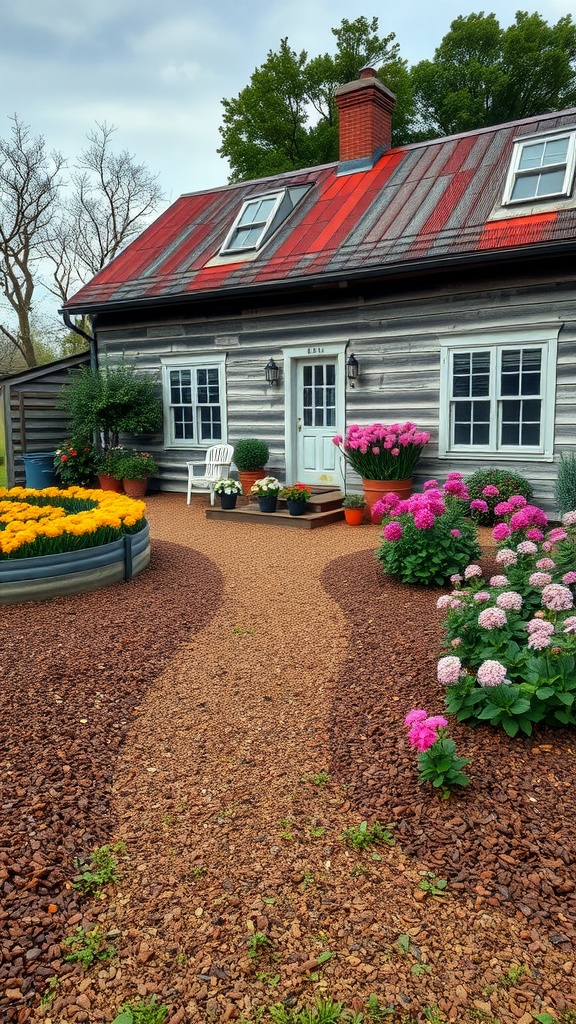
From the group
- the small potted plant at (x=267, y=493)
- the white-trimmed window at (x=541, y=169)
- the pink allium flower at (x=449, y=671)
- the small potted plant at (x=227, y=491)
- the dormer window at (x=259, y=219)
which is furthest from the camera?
the dormer window at (x=259, y=219)

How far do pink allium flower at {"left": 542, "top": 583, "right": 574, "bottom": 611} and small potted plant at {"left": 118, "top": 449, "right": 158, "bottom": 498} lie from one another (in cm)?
920

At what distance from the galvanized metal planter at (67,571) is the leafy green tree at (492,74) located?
21.3m

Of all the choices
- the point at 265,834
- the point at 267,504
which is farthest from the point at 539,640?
the point at 267,504

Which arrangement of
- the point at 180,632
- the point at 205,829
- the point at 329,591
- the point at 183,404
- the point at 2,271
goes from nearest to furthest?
the point at 205,829 → the point at 180,632 → the point at 329,591 → the point at 183,404 → the point at 2,271

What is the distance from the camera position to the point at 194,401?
12.0m

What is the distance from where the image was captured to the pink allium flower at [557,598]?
3303mm

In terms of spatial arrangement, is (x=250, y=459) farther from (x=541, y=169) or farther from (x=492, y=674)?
(x=492, y=674)

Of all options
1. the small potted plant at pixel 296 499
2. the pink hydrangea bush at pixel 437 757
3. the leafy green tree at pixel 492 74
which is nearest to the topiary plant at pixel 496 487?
the small potted plant at pixel 296 499

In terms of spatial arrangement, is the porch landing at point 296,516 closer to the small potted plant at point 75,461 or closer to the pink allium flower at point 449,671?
the small potted plant at point 75,461

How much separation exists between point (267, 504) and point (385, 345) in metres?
2.84

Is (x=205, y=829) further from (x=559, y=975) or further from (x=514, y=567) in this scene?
(x=514, y=567)

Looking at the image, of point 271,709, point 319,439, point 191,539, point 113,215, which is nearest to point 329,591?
point 271,709

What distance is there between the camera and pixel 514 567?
177 inches

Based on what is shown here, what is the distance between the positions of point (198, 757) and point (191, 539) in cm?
526
